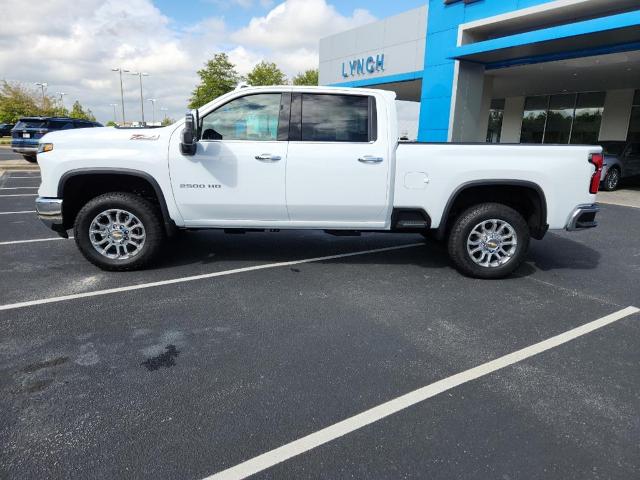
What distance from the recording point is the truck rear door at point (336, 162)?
472cm

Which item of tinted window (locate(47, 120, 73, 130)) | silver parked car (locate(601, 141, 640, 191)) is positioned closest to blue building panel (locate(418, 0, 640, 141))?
silver parked car (locate(601, 141, 640, 191))

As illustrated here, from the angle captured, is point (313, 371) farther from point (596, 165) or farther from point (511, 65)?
point (511, 65)

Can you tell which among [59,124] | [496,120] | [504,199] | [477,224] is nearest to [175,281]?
[477,224]

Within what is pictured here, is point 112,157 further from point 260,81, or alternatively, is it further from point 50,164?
point 260,81

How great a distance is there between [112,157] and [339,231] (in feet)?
8.34

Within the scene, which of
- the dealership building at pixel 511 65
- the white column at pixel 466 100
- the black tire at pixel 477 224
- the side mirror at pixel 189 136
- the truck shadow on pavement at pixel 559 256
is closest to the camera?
the side mirror at pixel 189 136

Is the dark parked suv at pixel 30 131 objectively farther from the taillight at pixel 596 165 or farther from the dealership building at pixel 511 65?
the taillight at pixel 596 165

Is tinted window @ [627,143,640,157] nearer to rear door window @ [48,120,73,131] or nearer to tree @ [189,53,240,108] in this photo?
rear door window @ [48,120,73,131]

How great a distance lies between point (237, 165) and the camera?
185 inches

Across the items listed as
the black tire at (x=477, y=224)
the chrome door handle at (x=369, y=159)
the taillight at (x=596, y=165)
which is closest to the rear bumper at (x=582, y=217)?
the taillight at (x=596, y=165)

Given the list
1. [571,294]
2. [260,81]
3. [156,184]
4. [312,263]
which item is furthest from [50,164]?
[260,81]

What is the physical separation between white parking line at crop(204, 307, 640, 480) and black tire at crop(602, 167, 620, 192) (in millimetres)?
12356

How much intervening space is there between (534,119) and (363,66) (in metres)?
→ 9.66

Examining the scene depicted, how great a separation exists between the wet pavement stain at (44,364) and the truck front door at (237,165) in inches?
82.6
